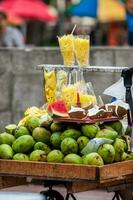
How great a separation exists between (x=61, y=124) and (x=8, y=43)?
7.91 m

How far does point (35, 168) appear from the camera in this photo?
640cm

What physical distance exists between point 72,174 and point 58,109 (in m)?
0.50

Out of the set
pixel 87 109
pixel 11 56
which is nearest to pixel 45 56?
pixel 11 56

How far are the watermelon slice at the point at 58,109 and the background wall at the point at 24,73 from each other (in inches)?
171

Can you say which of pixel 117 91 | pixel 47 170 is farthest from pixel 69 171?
pixel 117 91

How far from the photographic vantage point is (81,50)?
7.02 m

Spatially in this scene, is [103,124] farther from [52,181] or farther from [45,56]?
[45,56]

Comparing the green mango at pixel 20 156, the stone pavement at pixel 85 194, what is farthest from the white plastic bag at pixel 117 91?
the stone pavement at pixel 85 194

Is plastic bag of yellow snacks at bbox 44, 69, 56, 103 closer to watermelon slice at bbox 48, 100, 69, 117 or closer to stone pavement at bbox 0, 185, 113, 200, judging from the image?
watermelon slice at bbox 48, 100, 69, 117

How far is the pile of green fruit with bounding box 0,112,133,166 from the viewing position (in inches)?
253

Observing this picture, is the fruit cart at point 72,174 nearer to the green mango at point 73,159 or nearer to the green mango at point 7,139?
the green mango at point 73,159

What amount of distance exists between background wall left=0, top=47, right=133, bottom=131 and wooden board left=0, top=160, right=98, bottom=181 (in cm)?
453

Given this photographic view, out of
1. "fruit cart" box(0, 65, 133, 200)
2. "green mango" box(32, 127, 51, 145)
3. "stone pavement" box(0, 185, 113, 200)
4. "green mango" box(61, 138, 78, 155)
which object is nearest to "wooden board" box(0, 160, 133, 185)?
"fruit cart" box(0, 65, 133, 200)

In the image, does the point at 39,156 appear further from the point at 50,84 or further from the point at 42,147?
the point at 50,84
